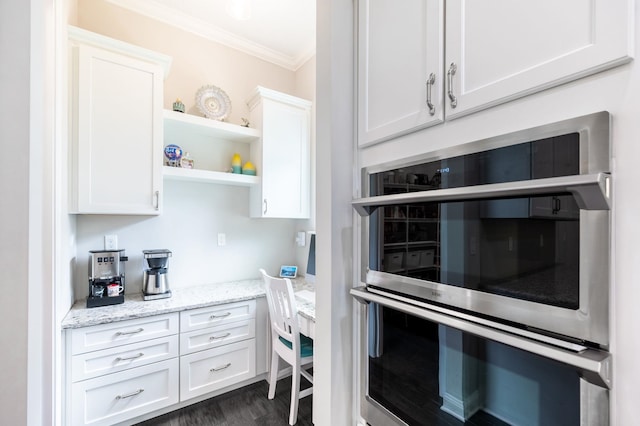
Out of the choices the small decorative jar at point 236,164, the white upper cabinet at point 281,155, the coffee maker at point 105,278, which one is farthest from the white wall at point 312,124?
the coffee maker at point 105,278

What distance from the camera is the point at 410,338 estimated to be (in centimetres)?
Answer: 88

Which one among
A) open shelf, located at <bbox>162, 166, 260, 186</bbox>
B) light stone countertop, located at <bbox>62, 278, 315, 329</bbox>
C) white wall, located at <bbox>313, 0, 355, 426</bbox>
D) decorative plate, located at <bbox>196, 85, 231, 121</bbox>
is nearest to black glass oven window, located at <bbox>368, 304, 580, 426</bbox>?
white wall, located at <bbox>313, 0, 355, 426</bbox>

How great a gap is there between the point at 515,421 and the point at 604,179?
0.57m

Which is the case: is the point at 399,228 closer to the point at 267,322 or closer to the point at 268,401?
the point at 267,322

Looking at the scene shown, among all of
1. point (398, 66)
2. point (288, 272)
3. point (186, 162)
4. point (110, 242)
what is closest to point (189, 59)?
point (186, 162)

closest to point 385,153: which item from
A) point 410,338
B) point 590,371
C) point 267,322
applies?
point 410,338

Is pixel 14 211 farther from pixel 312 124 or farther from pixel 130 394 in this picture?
pixel 312 124

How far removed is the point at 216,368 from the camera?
7.07ft

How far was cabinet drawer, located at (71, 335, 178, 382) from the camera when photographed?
5.56 ft

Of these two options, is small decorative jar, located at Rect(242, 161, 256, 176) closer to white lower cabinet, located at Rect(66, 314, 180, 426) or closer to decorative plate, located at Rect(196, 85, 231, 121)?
decorative plate, located at Rect(196, 85, 231, 121)

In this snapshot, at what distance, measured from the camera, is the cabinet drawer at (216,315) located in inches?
79.9

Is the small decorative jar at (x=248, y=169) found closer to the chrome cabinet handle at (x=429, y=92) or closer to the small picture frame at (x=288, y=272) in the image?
the small picture frame at (x=288, y=272)

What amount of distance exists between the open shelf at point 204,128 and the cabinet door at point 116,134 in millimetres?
173

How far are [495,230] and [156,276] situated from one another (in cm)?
227
